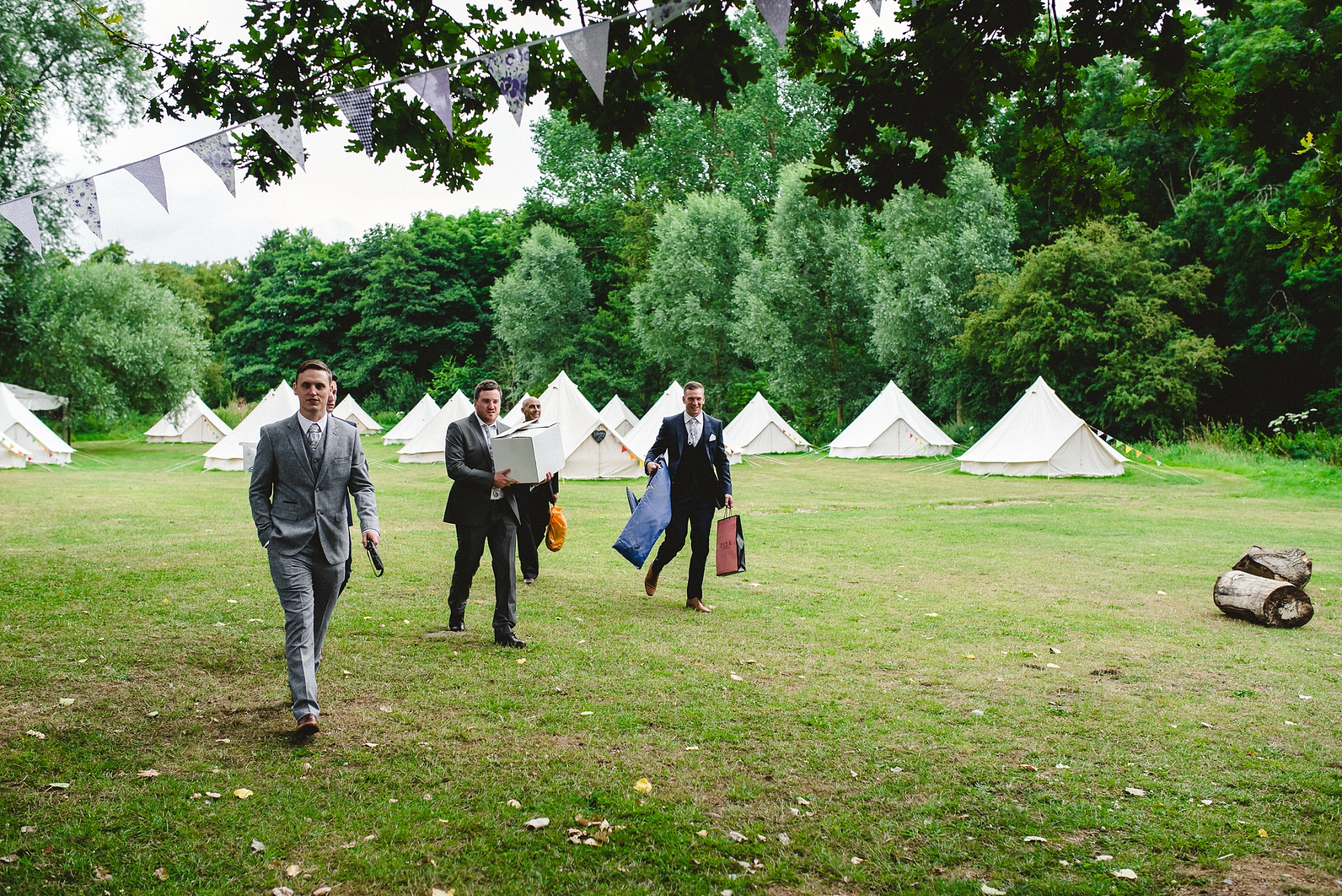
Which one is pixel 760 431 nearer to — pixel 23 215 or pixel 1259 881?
pixel 23 215

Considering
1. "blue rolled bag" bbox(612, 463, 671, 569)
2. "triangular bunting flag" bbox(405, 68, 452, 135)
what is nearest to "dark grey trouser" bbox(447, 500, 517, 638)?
"blue rolled bag" bbox(612, 463, 671, 569)

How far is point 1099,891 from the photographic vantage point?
3178 millimetres

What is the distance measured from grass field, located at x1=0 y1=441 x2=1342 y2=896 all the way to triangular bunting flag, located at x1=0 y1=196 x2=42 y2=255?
2.84 metres

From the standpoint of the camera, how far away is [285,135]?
5805 millimetres

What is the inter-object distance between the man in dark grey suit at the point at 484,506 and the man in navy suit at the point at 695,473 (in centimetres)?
149

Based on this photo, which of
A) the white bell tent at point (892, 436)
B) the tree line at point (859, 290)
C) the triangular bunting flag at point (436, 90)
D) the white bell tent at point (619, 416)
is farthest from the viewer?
the white bell tent at point (619, 416)

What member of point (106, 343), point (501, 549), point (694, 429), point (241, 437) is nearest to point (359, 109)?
point (501, 549)

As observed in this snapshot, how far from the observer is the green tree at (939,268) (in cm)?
3272

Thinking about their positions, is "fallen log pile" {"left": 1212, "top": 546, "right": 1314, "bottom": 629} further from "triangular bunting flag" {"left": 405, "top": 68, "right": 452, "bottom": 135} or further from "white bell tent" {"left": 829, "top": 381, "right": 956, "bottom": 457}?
"white bell tent" {"left": 829, "top": 381, "right": 956, "bottom": 457}

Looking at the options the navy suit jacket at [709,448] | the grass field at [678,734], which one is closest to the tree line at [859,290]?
the navy suit jacket at [709,448]

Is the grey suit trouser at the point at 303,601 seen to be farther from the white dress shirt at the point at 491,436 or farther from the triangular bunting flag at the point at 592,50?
the triangular bunting flag at the point at 592,50

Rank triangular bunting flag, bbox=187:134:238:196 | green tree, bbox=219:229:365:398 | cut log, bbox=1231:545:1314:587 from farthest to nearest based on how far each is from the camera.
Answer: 1. green tree, bbox=219:229:365:398
2. cut log, bbox=1231:545:1314:587
3. triangular bunting flag, bbox=187:134:238:196

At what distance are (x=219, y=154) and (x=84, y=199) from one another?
135cm

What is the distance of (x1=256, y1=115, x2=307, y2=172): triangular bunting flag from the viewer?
18.9 ft
